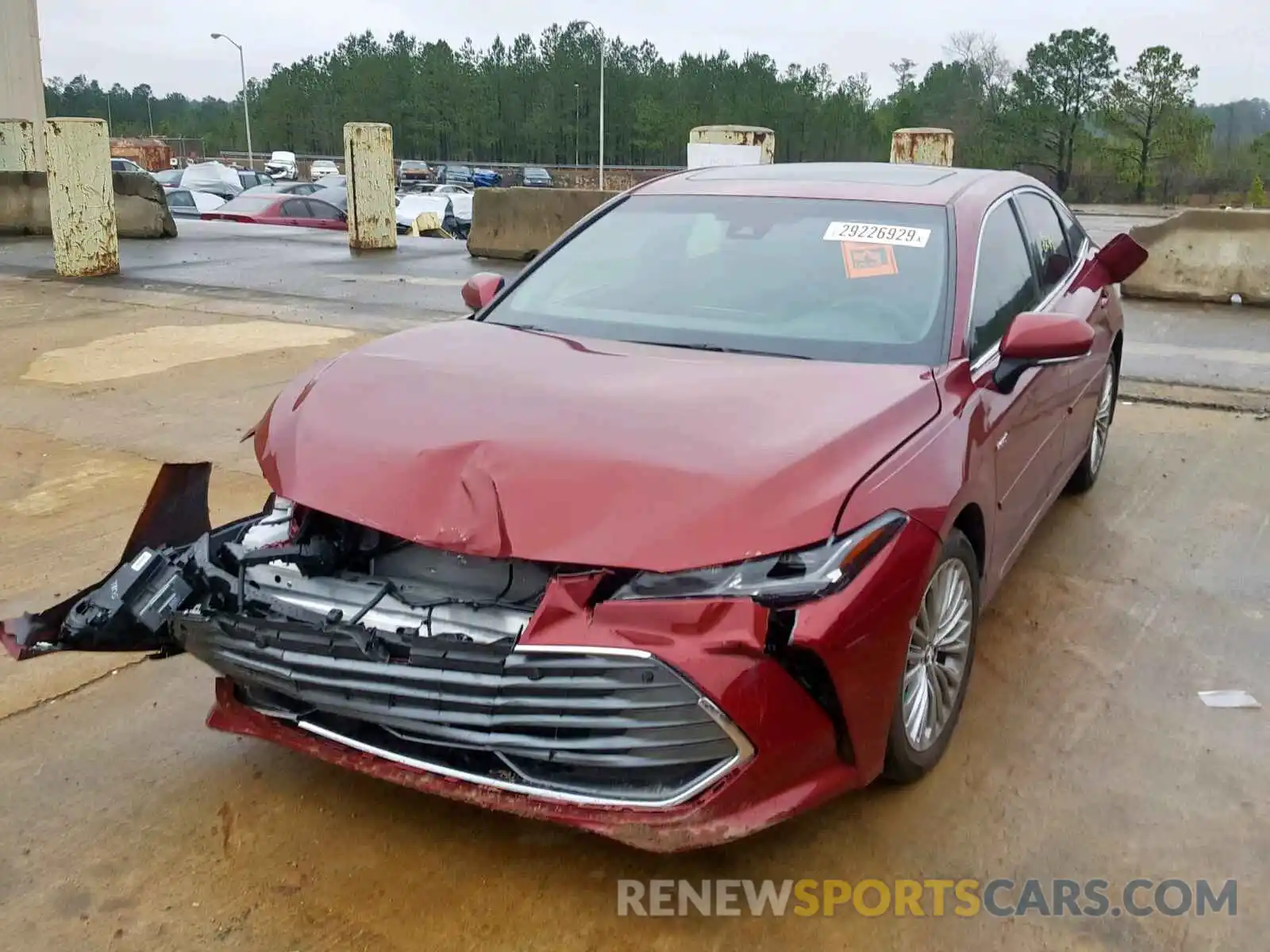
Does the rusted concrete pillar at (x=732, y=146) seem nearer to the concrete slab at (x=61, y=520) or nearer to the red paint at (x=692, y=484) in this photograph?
the concrete slab at (x=61, y=520)

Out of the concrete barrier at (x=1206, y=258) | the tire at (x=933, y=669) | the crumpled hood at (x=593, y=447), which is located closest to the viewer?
the crumpled hood at (x=593, y=447)

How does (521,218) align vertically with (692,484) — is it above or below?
above

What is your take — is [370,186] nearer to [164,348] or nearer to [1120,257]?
[164,348]

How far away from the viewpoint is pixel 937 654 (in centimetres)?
316

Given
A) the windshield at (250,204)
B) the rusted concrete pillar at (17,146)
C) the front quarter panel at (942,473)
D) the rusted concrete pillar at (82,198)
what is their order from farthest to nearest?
the windshield at (250,204) < the rusted concrete pillar at (17,146) < the rusted concrete pillar at (82,198) < the front quarter panel at (942,473)

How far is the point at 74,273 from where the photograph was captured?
1302 cm

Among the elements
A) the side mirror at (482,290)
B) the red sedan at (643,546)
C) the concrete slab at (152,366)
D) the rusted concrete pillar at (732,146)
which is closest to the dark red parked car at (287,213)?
the rusted concrete pillar at (732,146)

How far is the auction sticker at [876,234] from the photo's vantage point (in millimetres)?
3893

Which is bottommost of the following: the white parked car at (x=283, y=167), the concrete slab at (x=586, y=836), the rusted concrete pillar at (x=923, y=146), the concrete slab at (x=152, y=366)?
the concrete slab at (x=586, y=836)

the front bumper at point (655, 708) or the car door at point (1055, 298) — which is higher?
the car door at point (1055, 298)

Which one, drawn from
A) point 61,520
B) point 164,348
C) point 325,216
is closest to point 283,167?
point 325,216

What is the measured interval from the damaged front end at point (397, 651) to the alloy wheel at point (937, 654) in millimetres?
719

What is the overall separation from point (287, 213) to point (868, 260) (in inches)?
805

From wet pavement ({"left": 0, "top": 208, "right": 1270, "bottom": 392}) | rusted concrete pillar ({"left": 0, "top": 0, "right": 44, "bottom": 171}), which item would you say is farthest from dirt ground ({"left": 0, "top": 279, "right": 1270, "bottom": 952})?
rusted concrete pillar ({"left": 0, "top": 0, "right": 44, "bottom": 171})
